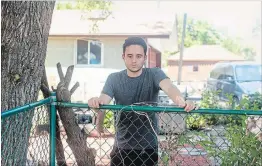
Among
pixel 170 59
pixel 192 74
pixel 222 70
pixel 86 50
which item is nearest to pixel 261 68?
pixel 222 70

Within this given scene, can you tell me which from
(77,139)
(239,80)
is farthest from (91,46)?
(77,139)

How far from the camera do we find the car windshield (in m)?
13.3

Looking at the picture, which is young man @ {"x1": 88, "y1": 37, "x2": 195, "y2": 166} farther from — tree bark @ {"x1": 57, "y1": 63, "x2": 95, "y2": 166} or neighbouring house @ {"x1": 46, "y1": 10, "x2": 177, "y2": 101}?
neighbouring house @ {"x1": 46, "y1": 10, "x2": 177, "y2": 101}

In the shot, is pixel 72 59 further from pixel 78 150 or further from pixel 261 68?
pixel 78 150

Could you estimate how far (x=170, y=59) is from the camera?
39.1 meters

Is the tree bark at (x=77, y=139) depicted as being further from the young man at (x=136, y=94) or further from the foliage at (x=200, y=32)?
the foliage at (x=200, y=32)

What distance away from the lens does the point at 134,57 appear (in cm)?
304

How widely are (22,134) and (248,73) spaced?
1130 cm

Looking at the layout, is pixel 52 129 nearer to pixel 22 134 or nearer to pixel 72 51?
pixel 22 134

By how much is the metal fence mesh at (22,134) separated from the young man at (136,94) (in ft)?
1.47

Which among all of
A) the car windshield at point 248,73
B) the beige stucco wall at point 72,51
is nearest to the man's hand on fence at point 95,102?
the car windshield at point 248,73

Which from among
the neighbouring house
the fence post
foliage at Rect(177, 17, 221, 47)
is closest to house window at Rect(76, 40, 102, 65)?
the neighbouring house

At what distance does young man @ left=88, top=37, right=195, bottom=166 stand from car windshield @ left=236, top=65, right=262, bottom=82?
10609 mm

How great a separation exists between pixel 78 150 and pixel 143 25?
13.0 metres
